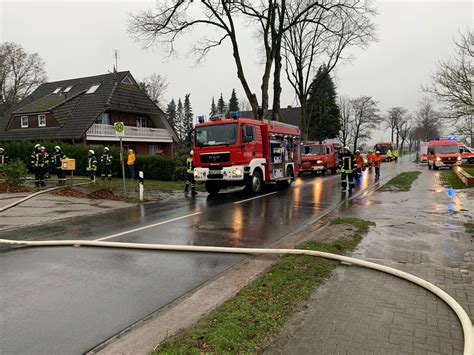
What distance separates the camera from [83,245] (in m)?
6.73

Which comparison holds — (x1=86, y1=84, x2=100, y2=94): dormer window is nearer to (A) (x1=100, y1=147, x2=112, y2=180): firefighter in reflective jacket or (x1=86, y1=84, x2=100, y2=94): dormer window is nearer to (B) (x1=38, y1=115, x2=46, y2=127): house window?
(B) (x1=38, y1=115, x2=46, y2=127): house window

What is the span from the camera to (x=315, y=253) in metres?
5.71

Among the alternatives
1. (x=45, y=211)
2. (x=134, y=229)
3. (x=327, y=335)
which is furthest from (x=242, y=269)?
(x=45, y=211)

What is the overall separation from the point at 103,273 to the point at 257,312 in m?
2.49

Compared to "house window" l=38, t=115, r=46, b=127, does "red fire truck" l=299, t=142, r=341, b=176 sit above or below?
below

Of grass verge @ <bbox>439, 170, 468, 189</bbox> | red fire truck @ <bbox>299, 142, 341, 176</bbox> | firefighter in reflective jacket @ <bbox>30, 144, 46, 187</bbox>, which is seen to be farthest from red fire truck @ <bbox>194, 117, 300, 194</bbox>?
red fire truck @ <bbox>299, 142, 341, 176</bbox>

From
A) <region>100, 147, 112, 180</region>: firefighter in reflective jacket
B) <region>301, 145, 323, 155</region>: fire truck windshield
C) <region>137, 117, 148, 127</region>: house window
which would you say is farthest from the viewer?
<region>137, 117, 148, 127</region>: house window

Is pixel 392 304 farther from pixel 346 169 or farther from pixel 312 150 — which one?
pixel 312 150

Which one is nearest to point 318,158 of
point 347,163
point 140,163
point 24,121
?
point 347,163

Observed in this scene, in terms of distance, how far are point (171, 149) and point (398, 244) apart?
35.0 m

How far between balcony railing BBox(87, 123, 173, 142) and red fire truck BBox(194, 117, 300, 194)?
18.5 m

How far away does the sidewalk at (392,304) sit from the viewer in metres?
3.18

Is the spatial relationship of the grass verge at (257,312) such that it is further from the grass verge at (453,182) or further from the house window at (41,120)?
the house window at (41,120)

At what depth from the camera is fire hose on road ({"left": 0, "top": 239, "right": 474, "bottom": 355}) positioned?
338 cm
